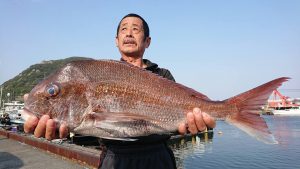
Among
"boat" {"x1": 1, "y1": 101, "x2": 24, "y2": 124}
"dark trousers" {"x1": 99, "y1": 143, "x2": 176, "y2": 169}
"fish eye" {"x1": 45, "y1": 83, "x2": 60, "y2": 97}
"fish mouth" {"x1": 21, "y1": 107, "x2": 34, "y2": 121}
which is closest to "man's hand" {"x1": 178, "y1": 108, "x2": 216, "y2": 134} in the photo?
"dark trousers" {"x1": 99, "y1": 143, "x2": 176, "y2": 169}

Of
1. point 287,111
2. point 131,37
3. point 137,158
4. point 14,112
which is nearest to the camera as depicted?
point 137,158

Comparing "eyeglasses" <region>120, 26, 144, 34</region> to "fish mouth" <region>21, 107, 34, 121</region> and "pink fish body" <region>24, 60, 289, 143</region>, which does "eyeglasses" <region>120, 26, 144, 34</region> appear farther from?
"fish mouth" <region>21, 107, 34, 121</region>

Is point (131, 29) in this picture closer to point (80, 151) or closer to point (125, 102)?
point (125, 102)

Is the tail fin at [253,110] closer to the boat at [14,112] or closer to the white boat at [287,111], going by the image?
the boat at [14,112]

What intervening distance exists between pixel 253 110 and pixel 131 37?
82.8 inches

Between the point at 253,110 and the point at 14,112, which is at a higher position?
the point at 253,110

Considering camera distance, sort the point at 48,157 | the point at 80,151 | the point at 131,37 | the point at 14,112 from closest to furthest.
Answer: the point at 131,37 < the point at 80,151 < the point at 48,157 < the point at 14,112

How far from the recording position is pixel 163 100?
3.31 m

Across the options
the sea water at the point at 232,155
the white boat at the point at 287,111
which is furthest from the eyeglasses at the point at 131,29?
the white boat at the point at 287,111

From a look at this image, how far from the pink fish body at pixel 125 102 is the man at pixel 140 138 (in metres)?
0.12

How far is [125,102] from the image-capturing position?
3156mm

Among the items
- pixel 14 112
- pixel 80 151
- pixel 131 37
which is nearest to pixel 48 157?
pixel 80 151

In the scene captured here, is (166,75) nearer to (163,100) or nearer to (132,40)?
(132,40)

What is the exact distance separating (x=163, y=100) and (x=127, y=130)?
62 cm
